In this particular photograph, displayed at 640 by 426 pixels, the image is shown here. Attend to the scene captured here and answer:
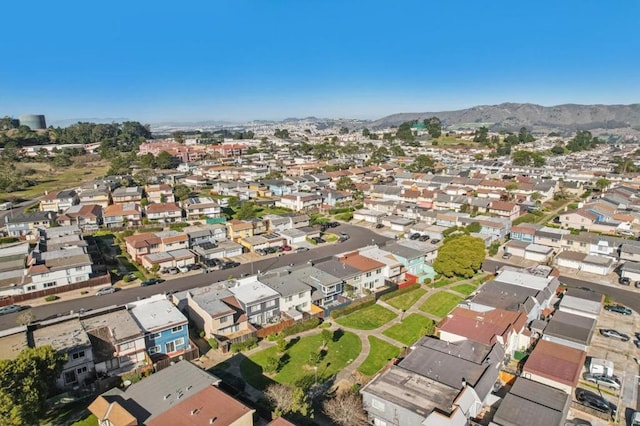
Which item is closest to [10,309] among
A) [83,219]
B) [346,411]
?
[83,219]

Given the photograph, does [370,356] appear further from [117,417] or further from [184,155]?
[184,155]

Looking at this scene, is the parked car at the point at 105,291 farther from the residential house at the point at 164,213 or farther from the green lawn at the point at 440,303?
the green lawn at the point at 440,303

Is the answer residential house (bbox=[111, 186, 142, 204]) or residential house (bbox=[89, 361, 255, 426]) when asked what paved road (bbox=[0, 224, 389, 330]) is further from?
residential house (bbox=[111, 186, 142, 204])

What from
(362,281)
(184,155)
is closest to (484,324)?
(362,281)

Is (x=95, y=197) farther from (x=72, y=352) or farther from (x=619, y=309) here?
(x=619, y=309)

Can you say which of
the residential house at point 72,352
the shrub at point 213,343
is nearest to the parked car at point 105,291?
the residential house at point 72,352

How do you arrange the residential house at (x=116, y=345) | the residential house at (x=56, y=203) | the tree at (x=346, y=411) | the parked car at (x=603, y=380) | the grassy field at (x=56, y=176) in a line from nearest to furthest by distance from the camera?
the tree at (x=346, y=411), the parked car at (x=603, y=380), the residential house at (x=116, y=345), the residential house at (x=56, y=203), the grassy field at (x=56, y=176)

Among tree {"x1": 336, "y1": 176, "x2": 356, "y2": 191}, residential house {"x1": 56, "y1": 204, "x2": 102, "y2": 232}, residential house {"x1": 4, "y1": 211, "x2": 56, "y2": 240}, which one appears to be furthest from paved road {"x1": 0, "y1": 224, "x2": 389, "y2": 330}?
tree {"x1": 336, "y1": 176, "x2": 356, "y2": 191}
